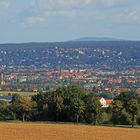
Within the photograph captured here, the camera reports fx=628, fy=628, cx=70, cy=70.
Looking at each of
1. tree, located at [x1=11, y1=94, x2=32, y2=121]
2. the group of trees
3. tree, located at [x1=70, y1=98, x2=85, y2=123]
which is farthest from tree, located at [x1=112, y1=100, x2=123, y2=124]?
tree, located at [x1=11, y1=94, x2=32, y2=121]

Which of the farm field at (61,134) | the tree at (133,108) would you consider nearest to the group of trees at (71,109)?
the tree at (133,108)

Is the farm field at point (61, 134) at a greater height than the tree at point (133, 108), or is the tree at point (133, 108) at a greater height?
the farm field at point (61, 134)

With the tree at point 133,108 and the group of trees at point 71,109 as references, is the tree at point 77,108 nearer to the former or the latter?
the group of trees at point 71,109

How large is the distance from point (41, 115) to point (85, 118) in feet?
22.0

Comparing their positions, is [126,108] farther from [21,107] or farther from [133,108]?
[21,107]

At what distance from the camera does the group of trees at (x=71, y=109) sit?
80.3 metres

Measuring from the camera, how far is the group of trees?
80.3m

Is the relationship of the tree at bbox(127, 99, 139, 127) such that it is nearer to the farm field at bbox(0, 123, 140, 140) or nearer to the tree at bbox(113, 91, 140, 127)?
the tree at bbox(113, 91, 140, 127)

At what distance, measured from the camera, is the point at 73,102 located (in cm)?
8075

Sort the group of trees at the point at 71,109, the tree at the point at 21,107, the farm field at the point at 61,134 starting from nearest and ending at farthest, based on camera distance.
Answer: the farm field at the point at 61,134, the group of trees at the point at 71,109, the tree at the point at 21,107

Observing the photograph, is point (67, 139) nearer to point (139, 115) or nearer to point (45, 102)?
point (139, 115)

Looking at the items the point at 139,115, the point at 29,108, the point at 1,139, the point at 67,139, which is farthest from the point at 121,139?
the point at 29,108

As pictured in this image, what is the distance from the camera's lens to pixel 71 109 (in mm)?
80750

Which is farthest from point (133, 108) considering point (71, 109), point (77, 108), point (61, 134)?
point (61, 134)
